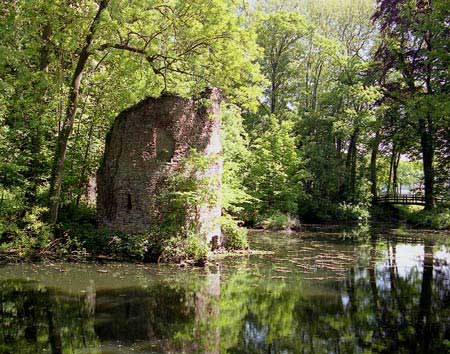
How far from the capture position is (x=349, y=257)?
51.2 feet

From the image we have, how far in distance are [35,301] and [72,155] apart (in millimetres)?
8489

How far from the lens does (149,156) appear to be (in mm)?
14898

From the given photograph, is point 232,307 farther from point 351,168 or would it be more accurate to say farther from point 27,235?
point 351,168

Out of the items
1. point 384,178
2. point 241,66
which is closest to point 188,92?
point 241,66

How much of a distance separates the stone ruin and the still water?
197cm

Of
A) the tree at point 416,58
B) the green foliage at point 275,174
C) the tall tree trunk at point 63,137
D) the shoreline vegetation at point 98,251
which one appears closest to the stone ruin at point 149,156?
the shoreline vegetation at point 98,251

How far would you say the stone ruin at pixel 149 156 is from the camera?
14.8 m

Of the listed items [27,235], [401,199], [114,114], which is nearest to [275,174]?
[401,199]

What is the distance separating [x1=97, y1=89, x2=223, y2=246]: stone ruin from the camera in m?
14.8

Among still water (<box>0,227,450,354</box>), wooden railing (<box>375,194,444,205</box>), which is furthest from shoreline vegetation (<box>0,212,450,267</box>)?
wooden railing (<box>375,194,444,205</box>)

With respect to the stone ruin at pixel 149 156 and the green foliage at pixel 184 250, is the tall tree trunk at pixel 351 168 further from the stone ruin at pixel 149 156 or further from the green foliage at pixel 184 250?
the green foliage at pixel 184 250

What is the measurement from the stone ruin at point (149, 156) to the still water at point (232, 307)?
1.97m

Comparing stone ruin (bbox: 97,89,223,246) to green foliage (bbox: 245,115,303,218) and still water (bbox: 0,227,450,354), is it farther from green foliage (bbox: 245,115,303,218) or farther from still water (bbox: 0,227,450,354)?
green foliage (bbox: 245,115,303,218)

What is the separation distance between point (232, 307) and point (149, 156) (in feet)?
23.0
